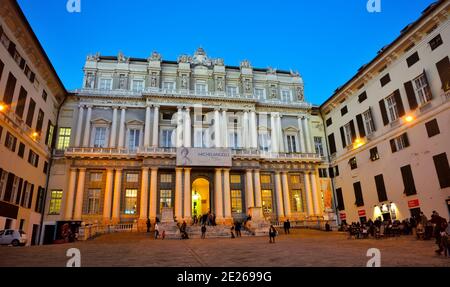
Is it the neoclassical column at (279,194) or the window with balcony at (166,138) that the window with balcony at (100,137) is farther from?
the neoclassical column at (279,194)

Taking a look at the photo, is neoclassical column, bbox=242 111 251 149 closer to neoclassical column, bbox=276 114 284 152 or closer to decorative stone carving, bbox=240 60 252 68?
neoclassical column, bbox=276 114 284 152

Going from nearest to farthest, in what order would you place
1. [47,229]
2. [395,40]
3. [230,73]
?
[395,40] → [47,229] → [230,73]

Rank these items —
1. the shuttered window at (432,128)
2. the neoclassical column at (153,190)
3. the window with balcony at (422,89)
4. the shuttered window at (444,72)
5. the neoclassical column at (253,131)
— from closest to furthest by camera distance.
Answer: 1. the shuttered window at (444,72)
2. the shuttered window at (432,128)
3. the window with balcony at (422,89)
4. the neoclassical column at (153,190)
5. the neoclassical column at (253,131)

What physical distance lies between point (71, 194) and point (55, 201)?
1.79m

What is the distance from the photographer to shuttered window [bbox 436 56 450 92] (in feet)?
66.6

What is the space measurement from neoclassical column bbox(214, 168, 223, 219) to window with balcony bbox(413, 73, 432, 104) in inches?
784

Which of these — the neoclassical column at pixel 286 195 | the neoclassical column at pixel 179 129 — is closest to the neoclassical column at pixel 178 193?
the neoclassical column at pixel 179 129

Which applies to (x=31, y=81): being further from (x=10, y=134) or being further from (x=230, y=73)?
(x=230, y=73)

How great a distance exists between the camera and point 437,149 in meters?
21.0

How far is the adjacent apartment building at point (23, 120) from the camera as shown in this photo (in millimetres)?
21078

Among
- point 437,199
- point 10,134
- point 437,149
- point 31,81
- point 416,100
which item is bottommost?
point 437,199

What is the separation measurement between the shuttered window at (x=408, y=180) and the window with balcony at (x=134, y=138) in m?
26.9

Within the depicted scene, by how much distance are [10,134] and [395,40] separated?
32.2 metres
